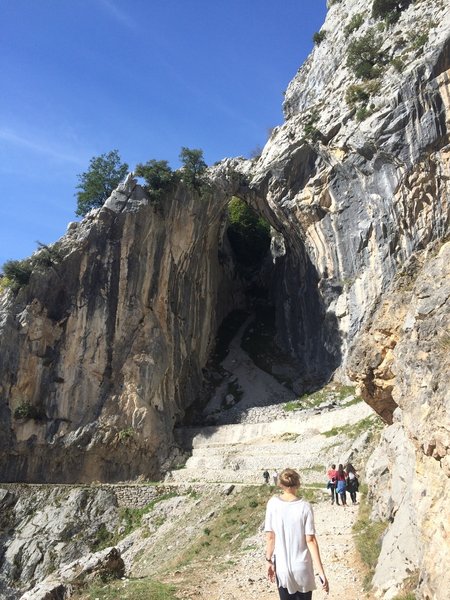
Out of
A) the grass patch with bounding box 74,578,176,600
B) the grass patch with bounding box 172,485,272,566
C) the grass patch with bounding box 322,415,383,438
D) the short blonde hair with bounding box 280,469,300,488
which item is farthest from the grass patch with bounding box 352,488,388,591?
the grass patch with bounding box 322,415,383,438

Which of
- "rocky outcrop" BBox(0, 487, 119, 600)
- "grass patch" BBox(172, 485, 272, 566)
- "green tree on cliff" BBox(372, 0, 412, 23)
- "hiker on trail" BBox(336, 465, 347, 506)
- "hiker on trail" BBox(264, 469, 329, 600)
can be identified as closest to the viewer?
"hiker on trail" BBox(264, 469, 329, 600)

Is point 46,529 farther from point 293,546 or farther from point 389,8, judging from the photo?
point 389,8

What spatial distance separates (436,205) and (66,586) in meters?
23.6

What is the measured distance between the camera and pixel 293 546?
4188mm

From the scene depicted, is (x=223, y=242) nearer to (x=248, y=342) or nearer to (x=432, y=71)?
(x=248, y=342)

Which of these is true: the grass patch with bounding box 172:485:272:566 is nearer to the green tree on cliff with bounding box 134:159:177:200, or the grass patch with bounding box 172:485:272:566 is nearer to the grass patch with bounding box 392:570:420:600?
the grass patch with bounding box 392:570:420:600

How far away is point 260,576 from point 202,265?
28.7m

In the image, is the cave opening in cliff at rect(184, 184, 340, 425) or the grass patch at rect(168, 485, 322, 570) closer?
the grass patch at rect(168, 485, 322, 570)

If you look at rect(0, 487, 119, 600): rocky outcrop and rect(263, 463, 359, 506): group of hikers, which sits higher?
rect(263, 463, 359, 506): group of hikers

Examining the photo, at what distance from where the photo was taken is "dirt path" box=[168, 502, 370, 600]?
26.9ft

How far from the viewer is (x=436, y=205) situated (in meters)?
25.9

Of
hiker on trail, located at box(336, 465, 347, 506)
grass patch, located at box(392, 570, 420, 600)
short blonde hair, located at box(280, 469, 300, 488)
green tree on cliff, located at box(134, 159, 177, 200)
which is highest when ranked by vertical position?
green tree on cliff, located at box(134, 159, 177, 200)

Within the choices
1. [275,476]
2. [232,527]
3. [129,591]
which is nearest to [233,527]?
[232,527]

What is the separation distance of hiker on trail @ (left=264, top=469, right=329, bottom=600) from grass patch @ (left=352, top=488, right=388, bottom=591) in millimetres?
4096
